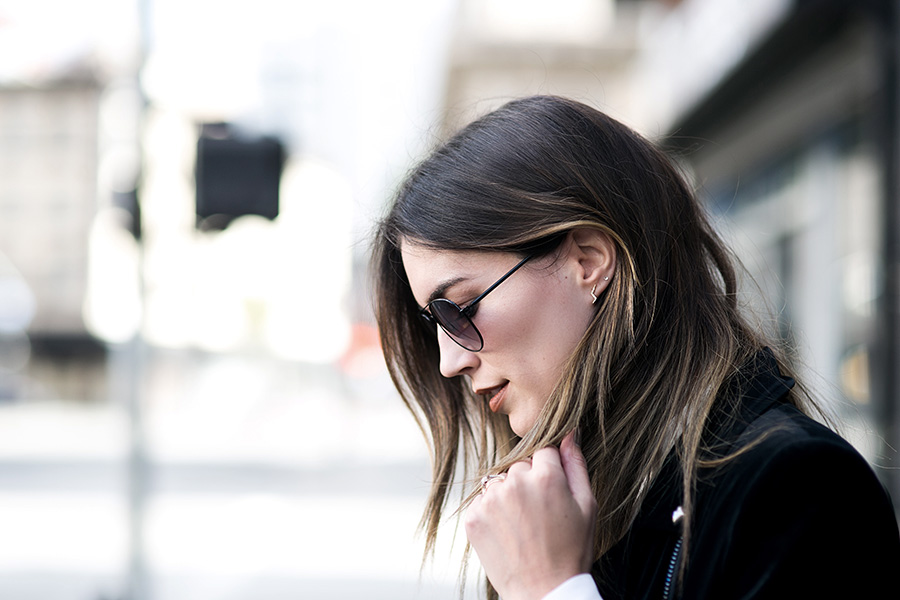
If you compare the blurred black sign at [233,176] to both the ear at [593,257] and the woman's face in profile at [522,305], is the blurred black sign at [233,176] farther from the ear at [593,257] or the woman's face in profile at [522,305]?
the ear at [593,257]

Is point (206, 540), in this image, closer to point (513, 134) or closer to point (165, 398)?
point (513, 134)

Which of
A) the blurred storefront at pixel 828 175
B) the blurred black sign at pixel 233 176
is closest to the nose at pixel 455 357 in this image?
the blurred storefront at pixel 828 175

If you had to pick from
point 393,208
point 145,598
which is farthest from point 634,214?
point 145,598

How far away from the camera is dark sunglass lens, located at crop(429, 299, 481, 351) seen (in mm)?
1645

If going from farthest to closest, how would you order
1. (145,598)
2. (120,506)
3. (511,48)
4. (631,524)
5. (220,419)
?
(220,419) < (511,48) < (120,506) < (145,598) < (631,524)

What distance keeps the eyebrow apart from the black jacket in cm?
54

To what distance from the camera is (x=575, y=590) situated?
1.30 metres

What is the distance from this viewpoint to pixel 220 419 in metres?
22.8

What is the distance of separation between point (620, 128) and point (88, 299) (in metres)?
58.7

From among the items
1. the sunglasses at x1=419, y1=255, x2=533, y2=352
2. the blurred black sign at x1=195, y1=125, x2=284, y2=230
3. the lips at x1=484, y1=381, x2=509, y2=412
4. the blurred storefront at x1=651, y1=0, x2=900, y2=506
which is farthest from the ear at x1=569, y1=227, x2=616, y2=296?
the blurred black sign at x1=195, y1=125, x2=284, y2=230

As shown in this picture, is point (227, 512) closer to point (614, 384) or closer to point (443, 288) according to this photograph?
point (443, 288)

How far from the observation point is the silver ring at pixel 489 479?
4.82 feet

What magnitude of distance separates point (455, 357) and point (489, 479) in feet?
0.98

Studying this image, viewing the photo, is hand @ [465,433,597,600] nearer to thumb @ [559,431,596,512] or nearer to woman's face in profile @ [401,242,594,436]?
thumb @ [559,431,596,512]
